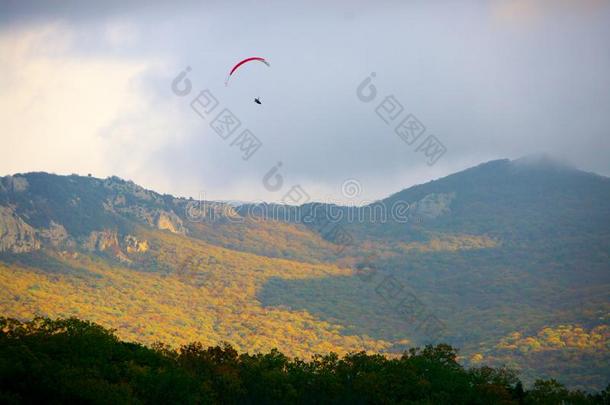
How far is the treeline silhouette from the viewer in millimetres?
77312

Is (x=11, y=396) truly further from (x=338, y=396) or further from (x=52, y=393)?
(x=338, y=396)

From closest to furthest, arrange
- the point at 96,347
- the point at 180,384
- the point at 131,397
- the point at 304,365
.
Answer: the point at 131,397, the point at 180,384, the point at 96,347, the point at 304,365

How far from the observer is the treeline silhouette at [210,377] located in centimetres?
7731

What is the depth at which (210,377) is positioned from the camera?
9581 centimetres

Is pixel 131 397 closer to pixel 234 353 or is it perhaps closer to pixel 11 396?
pixel 11 396

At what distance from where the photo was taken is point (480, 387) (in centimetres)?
9006

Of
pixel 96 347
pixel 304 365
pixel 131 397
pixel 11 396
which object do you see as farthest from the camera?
pixel 304 365

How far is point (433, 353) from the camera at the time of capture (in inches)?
4193

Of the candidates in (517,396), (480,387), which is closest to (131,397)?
(480,387)

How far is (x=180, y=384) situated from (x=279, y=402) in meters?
13.4

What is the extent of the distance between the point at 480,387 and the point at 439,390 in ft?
14.5

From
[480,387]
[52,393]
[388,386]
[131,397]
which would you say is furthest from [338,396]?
→ [52,393]

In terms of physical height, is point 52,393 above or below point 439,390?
below

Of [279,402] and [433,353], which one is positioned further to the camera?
[433,353]
